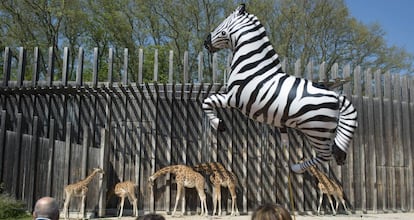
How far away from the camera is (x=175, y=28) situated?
20641 mm

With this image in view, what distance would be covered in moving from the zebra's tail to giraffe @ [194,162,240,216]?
15.4 ft

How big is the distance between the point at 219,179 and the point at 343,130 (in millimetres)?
4893

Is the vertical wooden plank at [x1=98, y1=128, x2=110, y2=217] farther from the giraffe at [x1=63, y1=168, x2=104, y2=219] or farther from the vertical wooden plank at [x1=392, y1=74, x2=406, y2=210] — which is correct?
the vertical wooden plank at [x1=392, y1=74, x2=406, y2=210]

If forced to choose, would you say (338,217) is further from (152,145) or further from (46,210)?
(46,210)

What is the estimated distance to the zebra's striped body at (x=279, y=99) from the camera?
5.21m

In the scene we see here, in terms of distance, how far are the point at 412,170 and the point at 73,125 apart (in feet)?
28.0

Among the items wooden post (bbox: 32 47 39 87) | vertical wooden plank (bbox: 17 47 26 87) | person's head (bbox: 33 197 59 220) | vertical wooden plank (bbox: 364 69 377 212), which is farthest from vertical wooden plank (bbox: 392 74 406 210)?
person's head (bbox: 33 197 59 220)

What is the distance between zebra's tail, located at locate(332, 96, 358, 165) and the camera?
17.2 feet

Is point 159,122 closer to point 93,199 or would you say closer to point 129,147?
point 129,147

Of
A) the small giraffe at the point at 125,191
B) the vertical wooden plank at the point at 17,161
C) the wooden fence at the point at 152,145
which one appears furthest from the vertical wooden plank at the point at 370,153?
the vertical wooden plank at the point at 17,161

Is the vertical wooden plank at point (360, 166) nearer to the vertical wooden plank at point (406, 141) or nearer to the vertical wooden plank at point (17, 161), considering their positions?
the vertical wooden plank at point (406, 141)

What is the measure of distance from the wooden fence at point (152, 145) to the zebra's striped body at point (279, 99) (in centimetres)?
406

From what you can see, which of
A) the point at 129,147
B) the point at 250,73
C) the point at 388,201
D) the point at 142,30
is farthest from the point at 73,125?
the point at 142,30

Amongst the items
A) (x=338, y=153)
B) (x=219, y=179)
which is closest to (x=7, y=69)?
(x=219, y=179)
